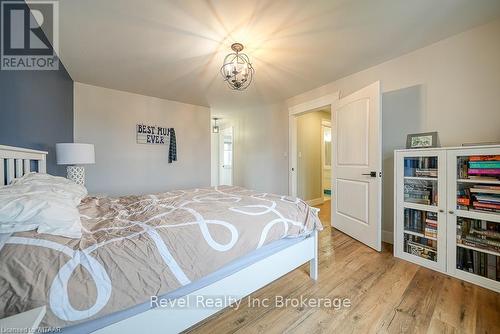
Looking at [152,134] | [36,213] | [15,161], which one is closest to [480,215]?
[36,213]

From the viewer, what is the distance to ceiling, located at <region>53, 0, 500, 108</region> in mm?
1521

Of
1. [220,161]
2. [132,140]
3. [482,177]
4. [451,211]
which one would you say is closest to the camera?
[482,177]

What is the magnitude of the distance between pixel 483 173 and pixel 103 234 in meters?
2.71

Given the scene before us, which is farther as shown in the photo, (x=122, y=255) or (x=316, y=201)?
(x=316, y=201)

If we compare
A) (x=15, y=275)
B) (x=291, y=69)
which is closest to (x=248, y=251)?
(x=15, y=275)

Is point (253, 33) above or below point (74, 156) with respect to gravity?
above

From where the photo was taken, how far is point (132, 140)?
3.32 m

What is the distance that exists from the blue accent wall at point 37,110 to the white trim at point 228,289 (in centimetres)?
152

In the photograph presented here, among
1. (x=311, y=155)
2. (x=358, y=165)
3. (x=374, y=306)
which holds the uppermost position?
(x=311, y=155)

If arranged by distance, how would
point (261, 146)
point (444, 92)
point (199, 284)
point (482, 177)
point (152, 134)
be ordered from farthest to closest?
1. point (261, 146)
2. point (152, 134)
3. point (444, 92)
4. point (482, 177)
5. point (199, 284)

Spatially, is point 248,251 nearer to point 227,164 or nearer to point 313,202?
point 313,202

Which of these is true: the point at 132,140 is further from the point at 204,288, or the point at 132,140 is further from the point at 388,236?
the point at 388,236

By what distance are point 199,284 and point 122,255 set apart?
1.49ft

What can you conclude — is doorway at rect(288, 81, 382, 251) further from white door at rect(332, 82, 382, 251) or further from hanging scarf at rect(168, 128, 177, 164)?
hanging scarf at rect(168, 128, 177, 164)
